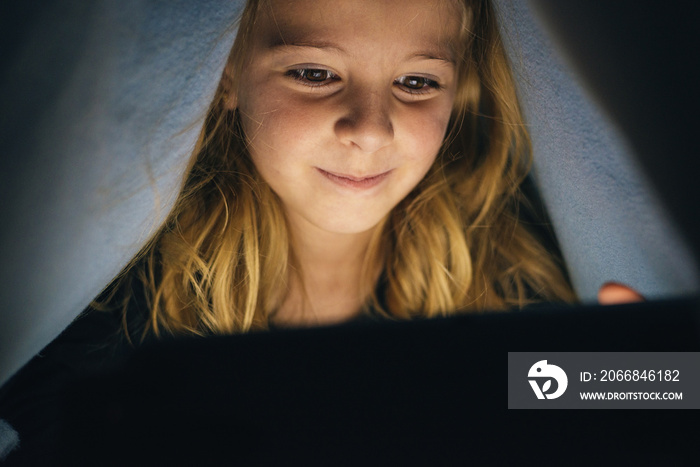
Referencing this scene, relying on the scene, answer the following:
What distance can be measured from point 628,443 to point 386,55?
470 millimetres

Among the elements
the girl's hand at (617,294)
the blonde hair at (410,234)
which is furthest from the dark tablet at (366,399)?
the blonde hair at (410,234)

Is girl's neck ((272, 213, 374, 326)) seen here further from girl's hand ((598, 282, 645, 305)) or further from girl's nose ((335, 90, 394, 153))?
girl's hand ((598, 282, 645, 305))

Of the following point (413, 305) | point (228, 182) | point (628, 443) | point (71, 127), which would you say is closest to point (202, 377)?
point (71, 127)

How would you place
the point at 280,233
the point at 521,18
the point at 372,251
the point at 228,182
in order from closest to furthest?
1. the point at 521,18
2. the point at 228,182
3. the point at 280,233
4. the point at 372,251

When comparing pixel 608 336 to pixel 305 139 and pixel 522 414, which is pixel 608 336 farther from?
pixel 305 139

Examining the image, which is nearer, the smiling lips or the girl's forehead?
the girl's forehead

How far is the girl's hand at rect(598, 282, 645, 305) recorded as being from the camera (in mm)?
576

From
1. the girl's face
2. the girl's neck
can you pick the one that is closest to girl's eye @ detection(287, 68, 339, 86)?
the girl's face

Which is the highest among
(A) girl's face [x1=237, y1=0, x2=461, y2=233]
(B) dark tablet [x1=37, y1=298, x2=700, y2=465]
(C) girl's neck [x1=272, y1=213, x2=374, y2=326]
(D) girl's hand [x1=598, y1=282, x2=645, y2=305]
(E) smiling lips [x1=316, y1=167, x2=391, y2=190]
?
(A) girl's face [x1=237, y1=0, x2=461, y2=233]

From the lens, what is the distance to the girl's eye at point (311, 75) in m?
0.71

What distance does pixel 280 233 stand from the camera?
3.17 ft

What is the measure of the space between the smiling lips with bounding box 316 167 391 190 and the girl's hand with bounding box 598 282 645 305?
337mm

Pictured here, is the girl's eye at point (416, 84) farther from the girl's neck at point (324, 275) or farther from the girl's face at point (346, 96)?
the girl's neck at point (324, 275)

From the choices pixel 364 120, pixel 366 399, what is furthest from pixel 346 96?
pixel 366 399
